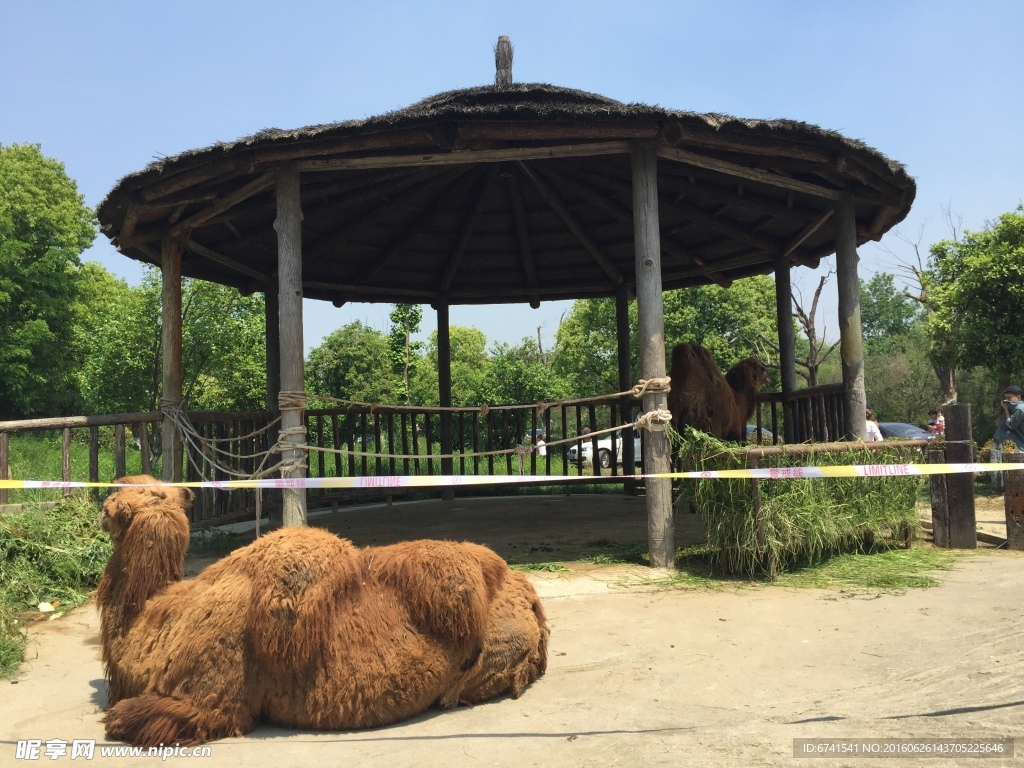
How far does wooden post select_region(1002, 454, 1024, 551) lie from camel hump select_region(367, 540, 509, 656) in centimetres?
609

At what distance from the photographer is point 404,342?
30.9 meters

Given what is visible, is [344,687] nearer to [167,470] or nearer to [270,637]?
[270,637]

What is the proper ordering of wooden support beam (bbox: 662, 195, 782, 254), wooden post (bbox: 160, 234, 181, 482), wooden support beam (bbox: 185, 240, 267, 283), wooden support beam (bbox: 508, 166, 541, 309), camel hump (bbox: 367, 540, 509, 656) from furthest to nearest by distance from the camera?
wooden support beam (bbox: 508, 166, 541, 309)
wooden support beam (bbox: 662, 195, 782, 254)
wooden support beam (bbox: 185, 240, 267, 283)
wooden post (bbox: 160, 234, 181, 482)
camel hump (bbox: 367, 540, 509, 656)

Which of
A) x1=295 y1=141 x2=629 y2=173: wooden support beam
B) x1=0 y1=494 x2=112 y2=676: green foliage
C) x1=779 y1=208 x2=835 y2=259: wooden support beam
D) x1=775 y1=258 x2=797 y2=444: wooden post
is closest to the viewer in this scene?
x1=0 y1=494 x2=112 y2=676: green foliage

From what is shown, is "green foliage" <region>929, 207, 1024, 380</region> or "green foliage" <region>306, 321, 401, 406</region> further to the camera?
"green foliage" <region>306, 321, 401, 406</region>

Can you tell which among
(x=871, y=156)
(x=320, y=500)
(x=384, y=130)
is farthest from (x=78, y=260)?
(x=871, y=156)

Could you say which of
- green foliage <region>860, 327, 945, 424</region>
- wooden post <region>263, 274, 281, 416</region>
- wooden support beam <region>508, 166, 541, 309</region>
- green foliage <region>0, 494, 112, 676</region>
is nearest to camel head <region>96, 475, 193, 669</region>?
green foliage <region>0, 494, 112, 676</region>

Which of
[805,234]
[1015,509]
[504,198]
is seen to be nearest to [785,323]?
[805,234]

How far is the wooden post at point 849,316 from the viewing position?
800cm

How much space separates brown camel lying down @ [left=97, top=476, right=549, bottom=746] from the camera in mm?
3033

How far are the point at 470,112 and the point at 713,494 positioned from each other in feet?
12.4

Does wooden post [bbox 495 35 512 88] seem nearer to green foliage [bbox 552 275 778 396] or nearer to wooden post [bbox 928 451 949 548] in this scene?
wooden post [bbox 928 451 949 548]

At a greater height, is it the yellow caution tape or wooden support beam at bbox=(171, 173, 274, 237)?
wooden support beam at bbox=(171, 173, 274, 237)

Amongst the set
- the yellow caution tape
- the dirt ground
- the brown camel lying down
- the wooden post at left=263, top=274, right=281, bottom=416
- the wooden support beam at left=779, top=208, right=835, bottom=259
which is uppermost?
the wooden support beam at left=779, top=208, right=835, bottom=259
